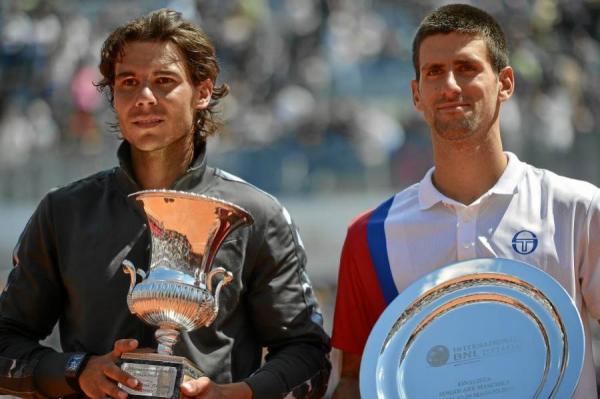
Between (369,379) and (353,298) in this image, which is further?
(353,298)

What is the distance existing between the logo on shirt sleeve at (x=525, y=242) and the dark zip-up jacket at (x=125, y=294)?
0.50 metres

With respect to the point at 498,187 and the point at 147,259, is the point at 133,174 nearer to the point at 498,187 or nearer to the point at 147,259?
the point at 147,259

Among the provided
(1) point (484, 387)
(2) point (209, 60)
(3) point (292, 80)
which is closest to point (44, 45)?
(3) point (292, 80)

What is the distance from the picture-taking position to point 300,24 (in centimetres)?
1064

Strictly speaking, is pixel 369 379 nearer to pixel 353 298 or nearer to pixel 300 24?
pixel 353 298

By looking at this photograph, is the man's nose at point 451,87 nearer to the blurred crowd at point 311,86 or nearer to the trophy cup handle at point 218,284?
the trophy cup handle at point 218,284

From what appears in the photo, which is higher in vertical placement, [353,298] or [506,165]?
[506,165]

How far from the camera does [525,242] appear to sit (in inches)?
98.9

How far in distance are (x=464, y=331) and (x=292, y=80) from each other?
26.4ft

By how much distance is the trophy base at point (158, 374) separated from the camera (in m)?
2.22

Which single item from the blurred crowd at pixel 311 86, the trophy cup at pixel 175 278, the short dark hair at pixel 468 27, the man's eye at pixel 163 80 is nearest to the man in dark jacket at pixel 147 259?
the man's eye at pixel 163 80

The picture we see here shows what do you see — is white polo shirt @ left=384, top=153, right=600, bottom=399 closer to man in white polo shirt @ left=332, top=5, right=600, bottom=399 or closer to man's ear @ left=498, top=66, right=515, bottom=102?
man in white polo shirt @ left=332, top=5, right=600, bottom=399

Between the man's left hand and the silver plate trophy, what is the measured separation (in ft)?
0.90

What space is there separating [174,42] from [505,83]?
0.77 m
